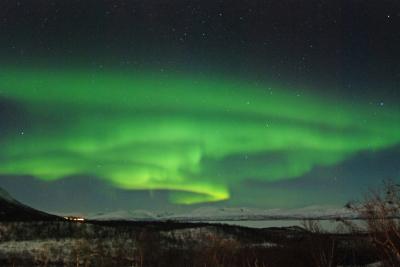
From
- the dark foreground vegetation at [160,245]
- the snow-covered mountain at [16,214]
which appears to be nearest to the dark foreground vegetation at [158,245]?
the dark foreground vegetation at [160,245]

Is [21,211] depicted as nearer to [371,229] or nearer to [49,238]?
[49,238]

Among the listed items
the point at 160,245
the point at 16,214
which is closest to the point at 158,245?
the point at 160,245

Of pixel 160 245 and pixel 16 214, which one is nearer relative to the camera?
pixel 160 245

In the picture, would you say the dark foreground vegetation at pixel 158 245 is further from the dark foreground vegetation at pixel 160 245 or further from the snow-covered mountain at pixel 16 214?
the snow-covered mountain at pixel 16 214

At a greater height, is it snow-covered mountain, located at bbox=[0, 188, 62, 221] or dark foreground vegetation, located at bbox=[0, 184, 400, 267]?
snow-covered mountain, located at bbox=[0, 188, 62, 221]

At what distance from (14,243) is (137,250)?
2370 centimetres

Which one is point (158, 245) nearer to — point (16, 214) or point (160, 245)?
point (160, 245)

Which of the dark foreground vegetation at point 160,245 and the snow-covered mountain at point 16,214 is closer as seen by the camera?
the dark foreground vegetation at point 160,245

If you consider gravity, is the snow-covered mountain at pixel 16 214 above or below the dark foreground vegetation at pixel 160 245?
above

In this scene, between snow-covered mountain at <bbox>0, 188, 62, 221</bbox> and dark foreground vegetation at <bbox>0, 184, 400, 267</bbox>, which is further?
snow-covered mountain at <bbox>0, 188, 62, 221</bbox>

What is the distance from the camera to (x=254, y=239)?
509 feet

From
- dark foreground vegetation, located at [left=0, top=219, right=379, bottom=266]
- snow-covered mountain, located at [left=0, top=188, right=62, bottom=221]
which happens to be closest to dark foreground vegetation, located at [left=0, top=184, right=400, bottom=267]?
dark foreground vegetation, located at [left=0, top=219, right=379, bottom=266]

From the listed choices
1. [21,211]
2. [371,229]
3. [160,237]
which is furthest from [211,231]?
[371,229]

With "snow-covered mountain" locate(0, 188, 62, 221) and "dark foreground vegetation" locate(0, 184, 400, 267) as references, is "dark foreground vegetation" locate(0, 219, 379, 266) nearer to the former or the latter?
"dark foreground vegetation" locate(0, 184, 400, 267)
